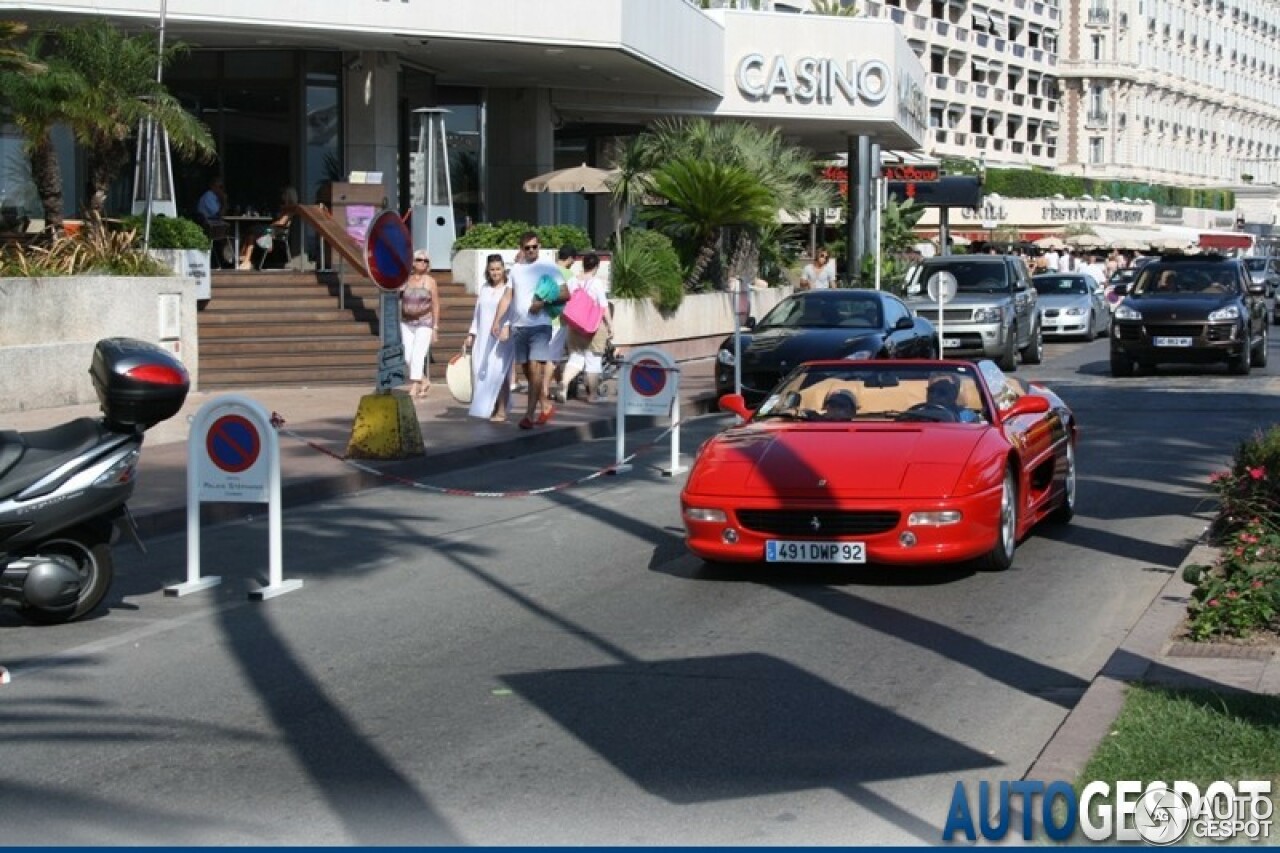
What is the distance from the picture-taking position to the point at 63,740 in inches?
293

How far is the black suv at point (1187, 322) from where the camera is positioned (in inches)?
1063

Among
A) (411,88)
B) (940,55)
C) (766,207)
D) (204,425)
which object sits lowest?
(204,425)

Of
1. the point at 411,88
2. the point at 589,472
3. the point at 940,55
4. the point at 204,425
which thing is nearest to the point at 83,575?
the point at 204,425

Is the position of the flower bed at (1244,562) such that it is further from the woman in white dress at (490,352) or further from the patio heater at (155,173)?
the patio heater at (155,173)

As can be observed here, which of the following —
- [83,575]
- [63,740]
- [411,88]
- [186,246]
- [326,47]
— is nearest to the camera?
[63,740]

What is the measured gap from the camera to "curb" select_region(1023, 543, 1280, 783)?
6.64 metres

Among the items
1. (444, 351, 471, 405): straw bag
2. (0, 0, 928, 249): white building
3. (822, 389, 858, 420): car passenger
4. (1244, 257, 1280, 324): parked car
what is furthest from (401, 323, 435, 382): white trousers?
(1244, 257, 1280, 324): parked car

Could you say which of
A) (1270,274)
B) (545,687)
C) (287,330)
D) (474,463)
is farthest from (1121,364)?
(1270,274)

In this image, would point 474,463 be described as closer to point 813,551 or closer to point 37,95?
point 813,551

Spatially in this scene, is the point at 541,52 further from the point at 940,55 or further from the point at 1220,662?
the point at 940,55

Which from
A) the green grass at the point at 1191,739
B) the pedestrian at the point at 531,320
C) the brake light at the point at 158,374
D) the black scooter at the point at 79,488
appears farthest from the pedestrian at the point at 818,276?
the green grass at the point at 1191,739

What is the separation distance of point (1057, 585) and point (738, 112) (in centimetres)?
3037

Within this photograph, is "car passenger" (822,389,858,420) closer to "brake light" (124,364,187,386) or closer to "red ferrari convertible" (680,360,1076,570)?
"red ferrari convertible" (680,360,1076,570)

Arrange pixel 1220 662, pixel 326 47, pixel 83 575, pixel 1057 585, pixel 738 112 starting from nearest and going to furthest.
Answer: pixel 1220 662
pixel 83 575
pixel 1057 585
pixel 326 47
pixel 738 112
